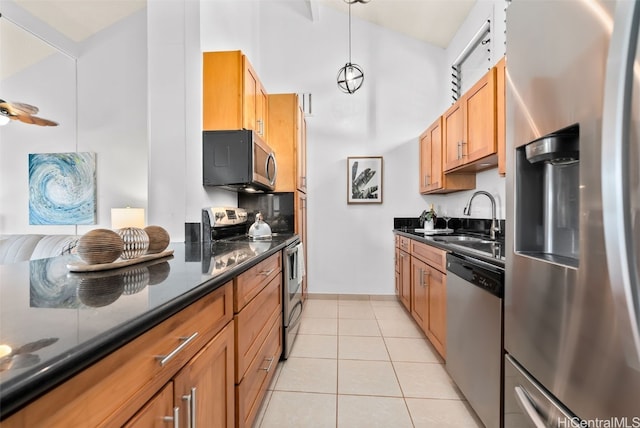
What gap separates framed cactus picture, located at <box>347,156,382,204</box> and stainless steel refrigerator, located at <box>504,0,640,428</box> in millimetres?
2696

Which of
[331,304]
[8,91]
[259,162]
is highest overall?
[8,91]

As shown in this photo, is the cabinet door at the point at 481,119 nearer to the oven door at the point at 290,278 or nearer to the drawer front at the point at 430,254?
the drawer front at the point at 430,254

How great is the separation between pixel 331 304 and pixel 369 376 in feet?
5.42

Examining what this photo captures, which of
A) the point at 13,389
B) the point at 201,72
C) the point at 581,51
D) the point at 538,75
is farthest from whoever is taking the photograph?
the point at 201,72

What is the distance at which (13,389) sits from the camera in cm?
34

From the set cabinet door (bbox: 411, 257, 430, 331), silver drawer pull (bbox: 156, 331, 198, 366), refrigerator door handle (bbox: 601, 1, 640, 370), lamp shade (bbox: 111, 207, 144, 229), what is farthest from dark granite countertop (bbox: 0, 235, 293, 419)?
lamp shade (bbox: 111, 207, 144, 229)

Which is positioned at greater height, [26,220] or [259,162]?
[259,162]

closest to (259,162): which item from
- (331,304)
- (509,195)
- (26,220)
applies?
(509,195)

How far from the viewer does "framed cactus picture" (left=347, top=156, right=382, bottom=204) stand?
3.84 m

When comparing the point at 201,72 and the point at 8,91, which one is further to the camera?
the point at 8,91

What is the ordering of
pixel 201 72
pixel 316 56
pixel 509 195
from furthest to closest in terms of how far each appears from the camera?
pixel 316 56, pixel 201 72, pixel 509 195

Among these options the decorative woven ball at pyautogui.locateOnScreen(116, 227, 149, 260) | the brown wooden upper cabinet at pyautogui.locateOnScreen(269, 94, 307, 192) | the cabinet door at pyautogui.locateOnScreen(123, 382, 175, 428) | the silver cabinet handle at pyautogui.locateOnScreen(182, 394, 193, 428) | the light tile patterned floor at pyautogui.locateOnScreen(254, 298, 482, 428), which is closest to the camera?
the cabinet door at pyautogui.locateOnScreen(123, 382, 175, 428)

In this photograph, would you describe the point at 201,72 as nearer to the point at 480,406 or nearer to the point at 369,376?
the point at 369,376

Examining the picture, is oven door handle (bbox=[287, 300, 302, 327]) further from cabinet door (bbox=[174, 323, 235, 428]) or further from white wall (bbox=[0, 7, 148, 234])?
white wall (bbox=[0, 7, 148, 234])
